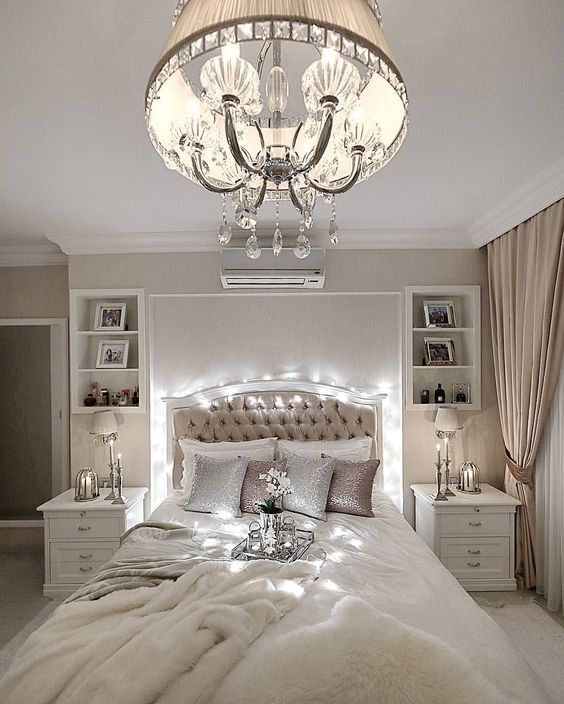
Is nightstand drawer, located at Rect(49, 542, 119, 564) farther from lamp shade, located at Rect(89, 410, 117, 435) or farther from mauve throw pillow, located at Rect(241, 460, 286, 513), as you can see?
mauve throw pillow, located at Rect(241, 460, 286, 513)

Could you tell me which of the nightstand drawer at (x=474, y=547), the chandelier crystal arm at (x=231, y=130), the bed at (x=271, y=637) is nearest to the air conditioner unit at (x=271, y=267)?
the bed at (x=271, y=637)

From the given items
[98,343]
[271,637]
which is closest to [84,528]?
[98,343]

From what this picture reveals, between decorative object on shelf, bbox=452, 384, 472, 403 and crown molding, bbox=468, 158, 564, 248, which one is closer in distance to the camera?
crown molding, bbox=468, 158, 564, 248

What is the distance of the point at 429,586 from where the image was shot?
2268mm

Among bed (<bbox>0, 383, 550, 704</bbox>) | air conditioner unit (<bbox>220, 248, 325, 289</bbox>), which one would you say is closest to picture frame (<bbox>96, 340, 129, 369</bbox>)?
air conditioner unit (<bbox>220, 248, 325, 289</bbox>)

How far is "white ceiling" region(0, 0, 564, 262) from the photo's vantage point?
5.31 feet

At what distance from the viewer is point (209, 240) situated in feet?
13.5

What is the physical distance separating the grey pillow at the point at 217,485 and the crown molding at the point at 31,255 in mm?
2284

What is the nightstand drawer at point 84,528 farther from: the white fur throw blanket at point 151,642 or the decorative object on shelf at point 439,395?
the decorative object on shelf at point 439,395

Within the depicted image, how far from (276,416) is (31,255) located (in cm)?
257

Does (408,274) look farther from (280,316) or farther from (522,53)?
(522,53)

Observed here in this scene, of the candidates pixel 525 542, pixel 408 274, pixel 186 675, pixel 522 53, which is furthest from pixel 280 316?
pixel 186 675

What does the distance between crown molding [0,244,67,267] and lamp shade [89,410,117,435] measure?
148 centimetres

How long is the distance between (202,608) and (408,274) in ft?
10.4
